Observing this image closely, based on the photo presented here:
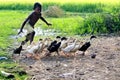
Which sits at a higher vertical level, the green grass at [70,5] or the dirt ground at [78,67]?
the dirt ground at [78,67]

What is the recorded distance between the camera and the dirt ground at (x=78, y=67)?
832 cm

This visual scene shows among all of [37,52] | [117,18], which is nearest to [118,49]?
Result: [37,52]

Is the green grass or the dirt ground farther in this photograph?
the green grass

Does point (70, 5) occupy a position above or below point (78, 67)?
below

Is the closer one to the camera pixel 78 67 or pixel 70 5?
pixel 78 67

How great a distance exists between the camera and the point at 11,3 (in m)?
28.8

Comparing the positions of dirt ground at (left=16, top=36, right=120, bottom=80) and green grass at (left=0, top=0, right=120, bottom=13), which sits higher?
dirt ground at (left=16, top=36, right=120, bottom=80)

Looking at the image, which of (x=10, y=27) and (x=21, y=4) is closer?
(x=10, y=27)

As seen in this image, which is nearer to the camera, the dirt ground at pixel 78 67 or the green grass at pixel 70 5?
the dirt ground at pixel 78 67

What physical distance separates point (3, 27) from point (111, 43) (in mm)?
6785

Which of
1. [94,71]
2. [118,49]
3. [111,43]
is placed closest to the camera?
[94,71]

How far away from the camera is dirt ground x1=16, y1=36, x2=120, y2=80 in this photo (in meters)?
8.32

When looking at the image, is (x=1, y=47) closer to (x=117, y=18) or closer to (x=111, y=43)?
(x=111, y=43)

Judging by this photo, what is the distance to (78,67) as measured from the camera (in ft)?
30.2
